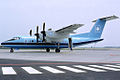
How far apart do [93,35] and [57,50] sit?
10.1m

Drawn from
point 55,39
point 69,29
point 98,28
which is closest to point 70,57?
point 69,29

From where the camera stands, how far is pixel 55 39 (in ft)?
125

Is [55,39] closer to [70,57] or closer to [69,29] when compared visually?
[69,29]

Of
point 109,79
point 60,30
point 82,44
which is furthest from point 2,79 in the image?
point 82,44

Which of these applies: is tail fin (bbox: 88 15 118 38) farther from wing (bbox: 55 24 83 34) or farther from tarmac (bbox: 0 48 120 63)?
tarmac (bbox: 0 48 120 63)

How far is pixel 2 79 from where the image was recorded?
738cm

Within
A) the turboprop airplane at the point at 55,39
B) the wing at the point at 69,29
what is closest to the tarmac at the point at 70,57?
the wing at the point at 69,29

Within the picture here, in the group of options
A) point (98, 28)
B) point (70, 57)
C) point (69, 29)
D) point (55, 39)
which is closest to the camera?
point (70, 57)

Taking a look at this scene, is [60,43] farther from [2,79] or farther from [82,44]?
[2,79]

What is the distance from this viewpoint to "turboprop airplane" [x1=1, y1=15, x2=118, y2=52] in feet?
119

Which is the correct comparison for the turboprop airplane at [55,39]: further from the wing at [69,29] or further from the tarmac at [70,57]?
the tarmac at [70,57]

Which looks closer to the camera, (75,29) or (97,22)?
(75,29)

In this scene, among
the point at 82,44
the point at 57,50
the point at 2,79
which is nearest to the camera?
the point at 2,79

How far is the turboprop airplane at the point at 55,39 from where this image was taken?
119 feet
